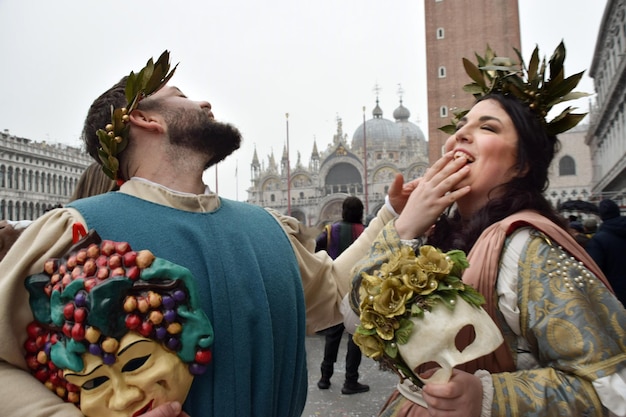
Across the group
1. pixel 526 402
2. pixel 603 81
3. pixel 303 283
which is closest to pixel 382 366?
pixel 526 402

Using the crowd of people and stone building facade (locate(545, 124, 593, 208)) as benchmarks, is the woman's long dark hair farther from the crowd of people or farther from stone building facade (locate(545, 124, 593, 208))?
stone building facade (locate(545, 124, 593, 208))

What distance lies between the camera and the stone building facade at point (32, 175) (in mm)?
38531

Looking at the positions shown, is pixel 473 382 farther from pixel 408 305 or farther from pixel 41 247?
pixel 41 247

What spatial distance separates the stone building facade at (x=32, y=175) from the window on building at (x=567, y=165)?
45.2 m

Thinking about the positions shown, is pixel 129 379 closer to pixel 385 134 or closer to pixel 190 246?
pixel 190 246

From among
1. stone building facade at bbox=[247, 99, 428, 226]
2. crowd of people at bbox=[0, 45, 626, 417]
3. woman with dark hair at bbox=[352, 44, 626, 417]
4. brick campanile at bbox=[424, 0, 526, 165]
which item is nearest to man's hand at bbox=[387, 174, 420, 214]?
crowd of people at bbox=[0, 45, 626, 417]

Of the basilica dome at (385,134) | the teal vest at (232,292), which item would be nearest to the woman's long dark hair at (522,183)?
the teal vest at (232,292)

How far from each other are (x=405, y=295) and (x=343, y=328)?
16.9 feet

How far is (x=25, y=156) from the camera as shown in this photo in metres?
40.4

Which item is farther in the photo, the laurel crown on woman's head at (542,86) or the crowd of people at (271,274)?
the laurel crown on woman's head at (542,86)

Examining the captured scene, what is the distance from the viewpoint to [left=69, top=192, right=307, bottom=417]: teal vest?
1.52m

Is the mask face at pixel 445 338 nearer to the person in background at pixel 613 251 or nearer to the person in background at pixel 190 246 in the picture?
the person in background at pixel 190 246

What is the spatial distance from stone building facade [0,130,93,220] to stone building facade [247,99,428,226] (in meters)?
21.8

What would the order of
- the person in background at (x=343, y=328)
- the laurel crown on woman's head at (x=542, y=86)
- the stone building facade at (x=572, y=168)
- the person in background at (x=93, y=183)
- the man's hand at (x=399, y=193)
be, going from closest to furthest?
the laurel crown on woman's head at (x=542, y=86)
the man's hand at (x=399, y=193)
the person in background at (x=93, y=183)
the person in background at (x=343, y=328)
the stone building facade at (x=572, y=168)
